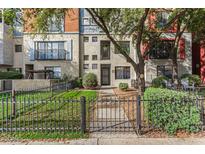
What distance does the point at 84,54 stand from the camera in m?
35.8

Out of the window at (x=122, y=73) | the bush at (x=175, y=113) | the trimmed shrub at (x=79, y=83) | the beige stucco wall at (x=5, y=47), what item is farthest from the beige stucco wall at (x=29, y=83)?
the bush at (x=175, y=113)

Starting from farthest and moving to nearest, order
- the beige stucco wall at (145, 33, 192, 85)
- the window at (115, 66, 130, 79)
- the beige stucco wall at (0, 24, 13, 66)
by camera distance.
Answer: the beige stucco wall at (0, 24, 13, 66)
the window at (115, 66, 130, 79)
the beige stucco wall at (145, 33, 192, 85)

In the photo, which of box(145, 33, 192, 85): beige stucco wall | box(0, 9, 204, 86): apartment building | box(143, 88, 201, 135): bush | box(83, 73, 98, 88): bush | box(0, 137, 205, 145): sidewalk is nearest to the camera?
box(0, 137, 205, 145): sidewalk

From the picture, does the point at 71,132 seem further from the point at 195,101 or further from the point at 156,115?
the point at 195,101

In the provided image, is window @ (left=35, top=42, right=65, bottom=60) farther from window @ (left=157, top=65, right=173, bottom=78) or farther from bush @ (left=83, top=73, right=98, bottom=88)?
window @ (left=157, top=65, right=173, bottom=78)

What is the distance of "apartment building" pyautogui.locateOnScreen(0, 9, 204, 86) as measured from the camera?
1371 inches

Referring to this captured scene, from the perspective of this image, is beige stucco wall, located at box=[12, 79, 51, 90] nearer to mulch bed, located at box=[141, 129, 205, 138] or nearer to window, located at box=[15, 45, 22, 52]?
window, located at box=[15, 45, 22, 52]

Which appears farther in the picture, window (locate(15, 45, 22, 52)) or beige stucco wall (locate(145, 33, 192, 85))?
window (locate(15, 45, 22, 52))

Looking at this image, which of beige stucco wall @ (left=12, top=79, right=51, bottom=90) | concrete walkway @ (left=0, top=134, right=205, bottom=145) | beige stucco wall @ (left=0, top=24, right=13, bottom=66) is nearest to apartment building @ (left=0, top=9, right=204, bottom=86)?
beige stucco wall @ (left=0, top=24, right=13, bottom=66)

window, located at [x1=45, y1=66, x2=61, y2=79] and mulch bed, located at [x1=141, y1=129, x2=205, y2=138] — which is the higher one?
window, located at [x1=45, y1=66, x2=61, y2=79]

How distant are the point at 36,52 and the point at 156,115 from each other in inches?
1125

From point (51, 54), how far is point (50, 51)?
386mm

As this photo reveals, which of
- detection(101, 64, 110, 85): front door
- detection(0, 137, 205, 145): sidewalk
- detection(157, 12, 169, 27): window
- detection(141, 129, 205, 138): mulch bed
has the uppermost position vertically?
detection(157, 12, 169, 27): window

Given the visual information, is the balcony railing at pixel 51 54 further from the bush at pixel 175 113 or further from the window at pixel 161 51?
the bush at pixel 175 113
